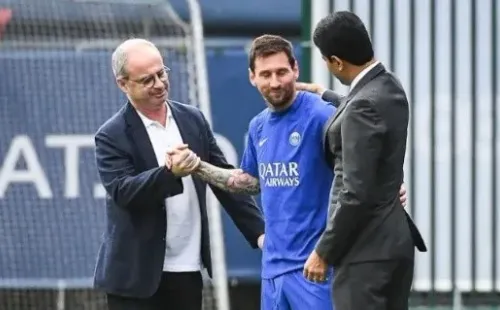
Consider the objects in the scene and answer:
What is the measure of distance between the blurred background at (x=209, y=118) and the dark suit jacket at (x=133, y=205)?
2305mm

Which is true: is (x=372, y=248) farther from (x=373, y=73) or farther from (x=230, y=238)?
(x=230, y=238)

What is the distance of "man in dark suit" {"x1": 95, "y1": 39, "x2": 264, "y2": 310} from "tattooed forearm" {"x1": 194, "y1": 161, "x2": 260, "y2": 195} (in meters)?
0.10

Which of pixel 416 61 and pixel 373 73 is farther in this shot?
pixel 416 61

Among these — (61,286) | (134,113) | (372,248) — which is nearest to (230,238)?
(61,286)

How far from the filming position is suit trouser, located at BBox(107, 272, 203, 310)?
15.7 feet

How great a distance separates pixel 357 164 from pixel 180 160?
0.74 m

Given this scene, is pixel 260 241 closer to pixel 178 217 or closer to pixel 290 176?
pixel 178 217

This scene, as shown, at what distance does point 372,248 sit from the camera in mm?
4176

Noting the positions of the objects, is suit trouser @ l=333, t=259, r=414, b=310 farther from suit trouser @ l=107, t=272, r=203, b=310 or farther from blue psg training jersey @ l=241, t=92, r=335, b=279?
suit trouser @ l=107, t=272, r=203, b=310

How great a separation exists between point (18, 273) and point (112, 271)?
2729 millimetres

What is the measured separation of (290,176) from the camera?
4.49m

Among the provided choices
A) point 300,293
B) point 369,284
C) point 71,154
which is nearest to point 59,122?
point 71,154

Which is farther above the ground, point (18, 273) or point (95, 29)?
point (95, 29)

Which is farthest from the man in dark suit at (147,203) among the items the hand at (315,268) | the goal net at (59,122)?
the goal net at (59,122)
